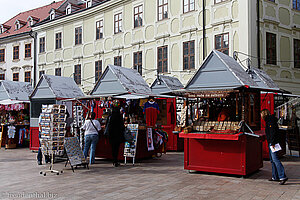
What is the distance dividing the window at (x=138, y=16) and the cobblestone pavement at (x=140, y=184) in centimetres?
1475

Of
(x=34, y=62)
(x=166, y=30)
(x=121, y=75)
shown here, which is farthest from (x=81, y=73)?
(x=121, y=75)

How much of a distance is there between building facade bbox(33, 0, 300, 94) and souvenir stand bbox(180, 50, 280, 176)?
7545 mm

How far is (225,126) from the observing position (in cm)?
881

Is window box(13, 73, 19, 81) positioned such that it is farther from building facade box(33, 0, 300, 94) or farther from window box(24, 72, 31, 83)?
building facade box(33, 0, 300, 94)

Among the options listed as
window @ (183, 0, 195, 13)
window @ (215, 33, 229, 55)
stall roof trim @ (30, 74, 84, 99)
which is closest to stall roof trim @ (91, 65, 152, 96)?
stall roof trim @ (30, 74, 84, 99)

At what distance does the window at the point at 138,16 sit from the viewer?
23.3 metres

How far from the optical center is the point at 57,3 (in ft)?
120

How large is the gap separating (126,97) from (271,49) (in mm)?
10383

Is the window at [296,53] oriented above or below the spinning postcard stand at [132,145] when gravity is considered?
above

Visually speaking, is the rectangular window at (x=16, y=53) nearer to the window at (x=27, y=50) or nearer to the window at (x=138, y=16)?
the window at (x=27, y=50)

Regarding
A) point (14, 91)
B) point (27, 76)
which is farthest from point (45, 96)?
point (27, 76)

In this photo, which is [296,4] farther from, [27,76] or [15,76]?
[15,76]

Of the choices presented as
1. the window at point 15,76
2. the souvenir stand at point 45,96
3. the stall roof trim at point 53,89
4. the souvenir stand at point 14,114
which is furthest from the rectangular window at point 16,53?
the souvenir stand at point 45,96

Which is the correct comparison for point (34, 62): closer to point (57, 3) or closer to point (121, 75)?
point (57, 3)
